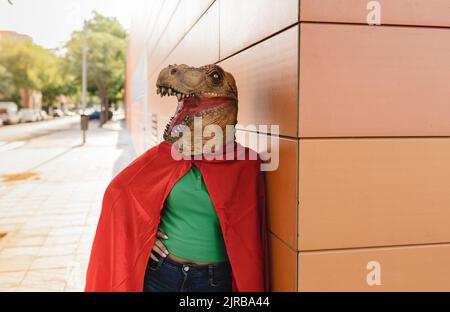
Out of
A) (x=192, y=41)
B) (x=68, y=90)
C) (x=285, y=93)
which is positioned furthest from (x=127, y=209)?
(x=68, y=90)

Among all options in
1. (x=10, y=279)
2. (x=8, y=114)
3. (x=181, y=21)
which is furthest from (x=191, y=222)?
(x=8, y=114)

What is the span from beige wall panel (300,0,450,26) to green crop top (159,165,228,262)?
0.92 metres

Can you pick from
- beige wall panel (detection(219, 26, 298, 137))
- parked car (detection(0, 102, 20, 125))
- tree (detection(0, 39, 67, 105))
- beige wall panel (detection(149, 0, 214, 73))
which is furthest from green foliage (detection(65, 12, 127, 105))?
beige wall panel (detection(219, 26, 298, 137))

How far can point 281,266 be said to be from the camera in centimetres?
238

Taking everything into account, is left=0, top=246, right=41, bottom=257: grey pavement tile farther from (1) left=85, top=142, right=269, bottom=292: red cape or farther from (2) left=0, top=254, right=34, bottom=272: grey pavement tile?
(1) left=85, top=142, right=269, bottom=292: red cape

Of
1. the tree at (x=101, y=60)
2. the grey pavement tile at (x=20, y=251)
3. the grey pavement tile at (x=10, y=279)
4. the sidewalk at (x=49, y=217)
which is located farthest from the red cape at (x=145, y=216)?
the tree at (x=101, y=60)

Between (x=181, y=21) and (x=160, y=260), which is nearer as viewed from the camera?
(x=160, y=260)

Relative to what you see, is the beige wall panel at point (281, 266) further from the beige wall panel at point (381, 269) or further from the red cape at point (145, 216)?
the red cape at point (145, 216)

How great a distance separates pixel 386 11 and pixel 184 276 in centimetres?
157

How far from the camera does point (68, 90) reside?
2288 inches

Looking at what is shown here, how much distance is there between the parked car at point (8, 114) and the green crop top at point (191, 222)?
42040 millimetres

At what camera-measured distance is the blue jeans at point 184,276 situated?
2.28m

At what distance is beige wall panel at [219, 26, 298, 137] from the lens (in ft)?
7.13

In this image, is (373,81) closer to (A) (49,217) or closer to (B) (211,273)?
(B) (211,273)
